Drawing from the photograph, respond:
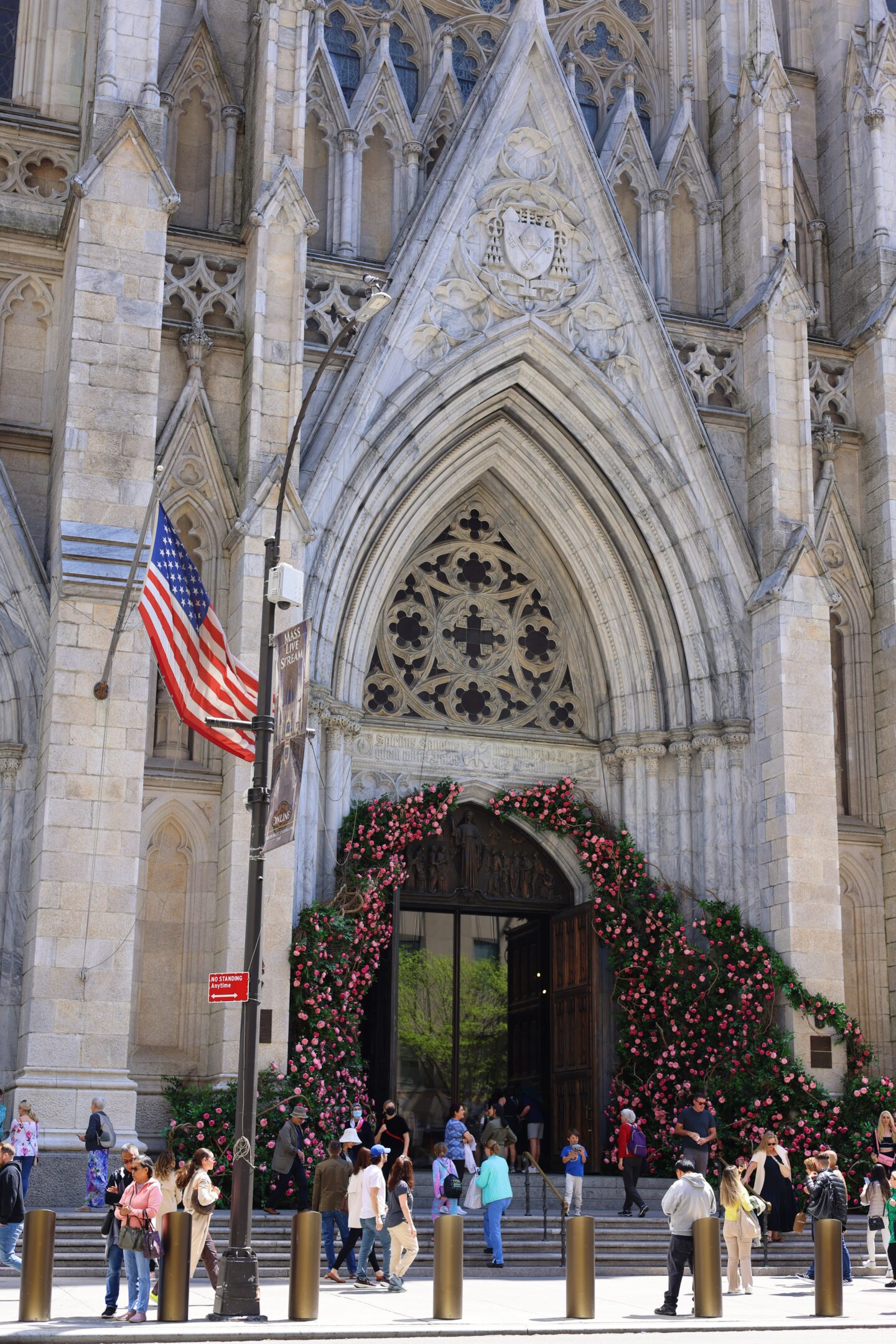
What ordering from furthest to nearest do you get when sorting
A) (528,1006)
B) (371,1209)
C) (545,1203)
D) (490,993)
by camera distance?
(490,993) < (528,1006) < (545,1203) < (371,1209)

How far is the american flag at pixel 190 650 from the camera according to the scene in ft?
50.4

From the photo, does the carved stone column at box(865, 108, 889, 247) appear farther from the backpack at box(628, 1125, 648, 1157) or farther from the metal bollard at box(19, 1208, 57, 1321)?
the metal bollard at box(19, 1208, 57, 1321)

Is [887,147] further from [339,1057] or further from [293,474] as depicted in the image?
[339,1057]

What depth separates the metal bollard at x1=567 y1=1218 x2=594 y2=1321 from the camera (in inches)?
477

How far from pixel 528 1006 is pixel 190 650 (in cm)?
960

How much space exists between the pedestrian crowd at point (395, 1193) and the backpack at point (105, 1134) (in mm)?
17

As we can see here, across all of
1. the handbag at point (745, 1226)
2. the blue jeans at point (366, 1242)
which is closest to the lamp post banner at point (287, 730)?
the blue jeans at point (366, 1242)

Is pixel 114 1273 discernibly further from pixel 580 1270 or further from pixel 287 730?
pixel 287 730

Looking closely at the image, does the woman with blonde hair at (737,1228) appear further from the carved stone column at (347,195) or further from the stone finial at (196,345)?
the carved stone column at (347,195)

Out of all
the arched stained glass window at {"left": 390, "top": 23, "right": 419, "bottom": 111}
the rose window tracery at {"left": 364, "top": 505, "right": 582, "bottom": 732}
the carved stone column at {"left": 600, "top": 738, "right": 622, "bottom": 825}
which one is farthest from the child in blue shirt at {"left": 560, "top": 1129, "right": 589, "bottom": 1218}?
the arched stained glass window at {"left": 390, "top": 23, "right": 419, "bottom": 111}

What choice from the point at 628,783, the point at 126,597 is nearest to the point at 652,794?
the point at 628,783

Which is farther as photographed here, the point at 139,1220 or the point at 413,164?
the point at 413,164

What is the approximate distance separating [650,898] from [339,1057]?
4.80 metres

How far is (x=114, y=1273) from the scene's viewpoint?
39.9ft
